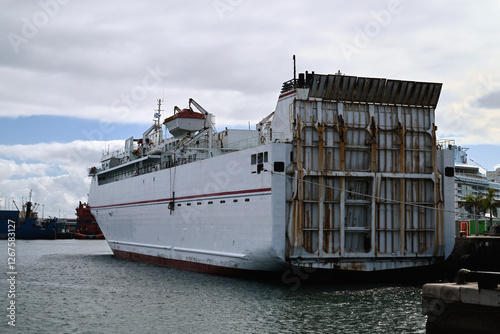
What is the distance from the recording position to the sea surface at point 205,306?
1514 cm

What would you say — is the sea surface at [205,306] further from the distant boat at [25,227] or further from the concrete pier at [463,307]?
the distant boat at [25,227]

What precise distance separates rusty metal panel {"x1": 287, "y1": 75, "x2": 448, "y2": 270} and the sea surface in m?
1.50

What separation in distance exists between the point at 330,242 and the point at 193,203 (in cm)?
851

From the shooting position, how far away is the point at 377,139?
22656mm

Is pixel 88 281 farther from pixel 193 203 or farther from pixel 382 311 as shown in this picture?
pixel 382 311

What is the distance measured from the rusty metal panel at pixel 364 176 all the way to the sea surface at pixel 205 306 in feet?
4.93

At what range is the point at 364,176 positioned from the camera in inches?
871

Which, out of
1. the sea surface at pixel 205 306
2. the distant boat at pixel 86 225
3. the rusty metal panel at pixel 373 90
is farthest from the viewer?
the distant boat at pixel 86 225

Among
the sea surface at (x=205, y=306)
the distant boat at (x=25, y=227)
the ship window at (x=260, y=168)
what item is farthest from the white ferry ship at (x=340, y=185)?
the distant boat at (x=25, y=227)

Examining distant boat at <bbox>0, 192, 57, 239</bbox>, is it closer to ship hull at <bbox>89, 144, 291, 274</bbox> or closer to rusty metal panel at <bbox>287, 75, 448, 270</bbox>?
ship hull at <bbox>89, 144, 291, 274</bbox>

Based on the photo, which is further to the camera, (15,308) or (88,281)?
(88,281)

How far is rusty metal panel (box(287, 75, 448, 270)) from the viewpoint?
21656mm

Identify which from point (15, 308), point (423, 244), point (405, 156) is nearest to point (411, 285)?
point (423, 244)

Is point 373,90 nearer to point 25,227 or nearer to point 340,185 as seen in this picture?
point 340,185
